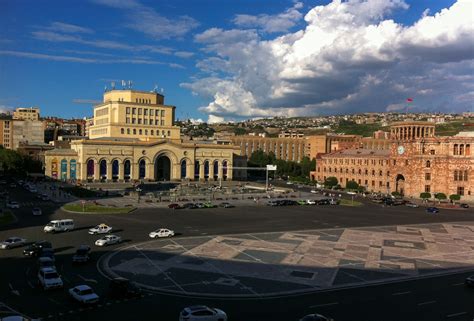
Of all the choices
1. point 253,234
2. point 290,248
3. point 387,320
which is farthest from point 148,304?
point 253,234

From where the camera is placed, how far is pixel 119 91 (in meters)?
151

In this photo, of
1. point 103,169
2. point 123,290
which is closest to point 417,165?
point 103,169

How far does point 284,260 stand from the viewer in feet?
141

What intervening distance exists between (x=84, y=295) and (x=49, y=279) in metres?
4.65

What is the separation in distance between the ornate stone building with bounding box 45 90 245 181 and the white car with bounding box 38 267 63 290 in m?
98.8

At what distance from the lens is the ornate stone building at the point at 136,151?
130625 millimetres

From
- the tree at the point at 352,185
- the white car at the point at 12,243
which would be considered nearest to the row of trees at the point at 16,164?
the tree at the point at 352,185

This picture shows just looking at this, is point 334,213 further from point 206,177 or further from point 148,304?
point 206,177

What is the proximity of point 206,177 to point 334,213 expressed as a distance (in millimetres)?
74192

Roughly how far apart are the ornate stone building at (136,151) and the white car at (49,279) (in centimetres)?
9875

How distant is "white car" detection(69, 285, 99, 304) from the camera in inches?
1120

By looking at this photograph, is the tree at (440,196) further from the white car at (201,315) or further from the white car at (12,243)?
the white car at (201,315)

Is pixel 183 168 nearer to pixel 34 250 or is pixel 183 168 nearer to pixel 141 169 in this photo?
pixel 141 169

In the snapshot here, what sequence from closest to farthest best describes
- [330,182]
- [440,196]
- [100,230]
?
[100,230], [440,196], [330,182]
